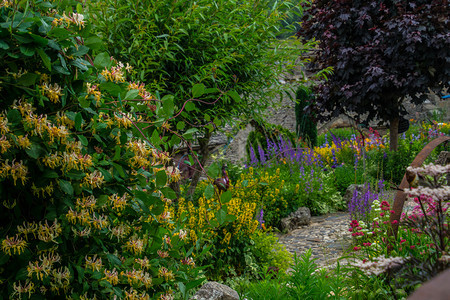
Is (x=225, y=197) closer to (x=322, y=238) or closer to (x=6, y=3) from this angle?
(x=6, y=3)

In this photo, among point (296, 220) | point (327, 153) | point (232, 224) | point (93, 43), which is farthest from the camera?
point (327, 153)

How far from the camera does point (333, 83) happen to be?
709 cm

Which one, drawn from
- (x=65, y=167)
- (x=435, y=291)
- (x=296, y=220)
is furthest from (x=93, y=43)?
(x=296, y=220)

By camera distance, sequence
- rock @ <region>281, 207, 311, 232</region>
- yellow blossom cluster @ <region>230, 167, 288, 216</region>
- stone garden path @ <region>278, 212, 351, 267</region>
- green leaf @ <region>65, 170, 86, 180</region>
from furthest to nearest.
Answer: rock @ <region>281, 207, 311, 232</region> < yellow blossom cluster @ <region>230, 167, 288, 216</region> < stone garden path @ <region>278, 212, 351, 267</region> < green leaf @ <region>65, 170, 86, 180</region>

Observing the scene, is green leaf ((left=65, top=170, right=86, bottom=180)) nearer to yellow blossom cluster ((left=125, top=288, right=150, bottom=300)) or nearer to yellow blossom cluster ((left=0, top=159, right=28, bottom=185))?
yellow blossom cluster ((left=0, top=159, right=28, bottom=185))

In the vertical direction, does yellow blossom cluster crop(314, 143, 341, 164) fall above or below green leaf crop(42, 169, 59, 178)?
below

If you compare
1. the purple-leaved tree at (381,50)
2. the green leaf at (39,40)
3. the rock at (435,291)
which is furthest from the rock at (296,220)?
the rock at (435,291)

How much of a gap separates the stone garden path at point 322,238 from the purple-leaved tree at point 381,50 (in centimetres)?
240

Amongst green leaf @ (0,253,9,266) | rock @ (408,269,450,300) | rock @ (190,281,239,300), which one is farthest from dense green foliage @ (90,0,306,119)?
rock @ (408,269,450,300)

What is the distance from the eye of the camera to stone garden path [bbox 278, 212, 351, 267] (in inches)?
166

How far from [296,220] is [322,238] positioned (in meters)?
0.67

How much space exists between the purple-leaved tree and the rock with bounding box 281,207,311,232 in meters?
2.41

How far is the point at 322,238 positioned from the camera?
477 cm

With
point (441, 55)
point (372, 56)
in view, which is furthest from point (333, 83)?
point (441, 55)
